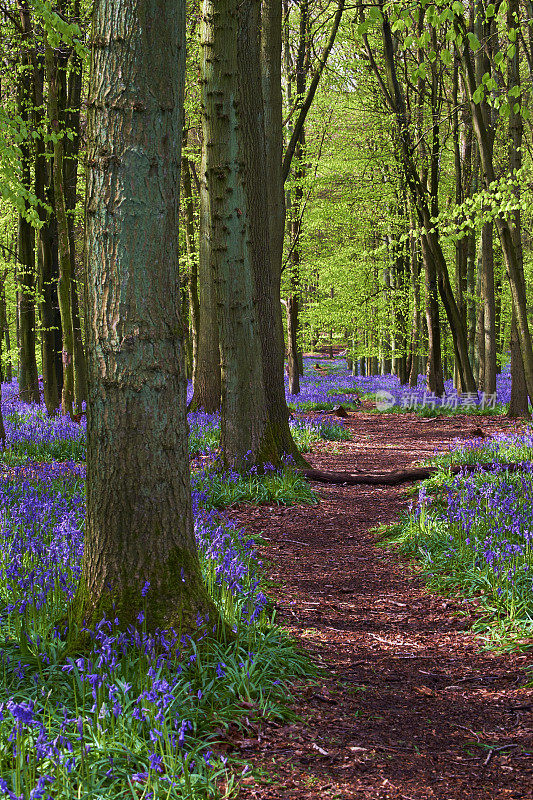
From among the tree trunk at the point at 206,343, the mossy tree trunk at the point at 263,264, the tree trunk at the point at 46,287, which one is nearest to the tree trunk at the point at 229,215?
the mossy tree trunk at the point at 263,264

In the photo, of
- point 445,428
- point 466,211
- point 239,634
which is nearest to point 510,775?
point 239,634

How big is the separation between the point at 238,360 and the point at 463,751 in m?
5.42

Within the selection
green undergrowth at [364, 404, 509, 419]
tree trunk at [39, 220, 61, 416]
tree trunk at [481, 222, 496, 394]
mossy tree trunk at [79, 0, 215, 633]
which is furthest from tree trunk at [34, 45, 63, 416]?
tree trunk at [481, 222, 496, 394]

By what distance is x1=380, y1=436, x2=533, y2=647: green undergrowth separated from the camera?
161 inches

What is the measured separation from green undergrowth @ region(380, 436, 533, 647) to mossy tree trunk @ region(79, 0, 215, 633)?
6.74 feet

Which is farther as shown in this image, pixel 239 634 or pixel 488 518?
pixel 488 518

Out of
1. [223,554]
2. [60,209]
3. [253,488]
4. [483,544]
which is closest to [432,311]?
[60,209]

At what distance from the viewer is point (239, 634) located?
11.2ft

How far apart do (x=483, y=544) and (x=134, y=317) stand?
311 centimetres

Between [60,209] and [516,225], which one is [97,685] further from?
[516,225]

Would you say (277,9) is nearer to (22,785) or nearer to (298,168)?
(298,168)

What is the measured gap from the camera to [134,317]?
314 cm

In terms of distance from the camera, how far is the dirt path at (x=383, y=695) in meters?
2.55

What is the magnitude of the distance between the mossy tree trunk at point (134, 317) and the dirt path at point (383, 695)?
864 millimetres
